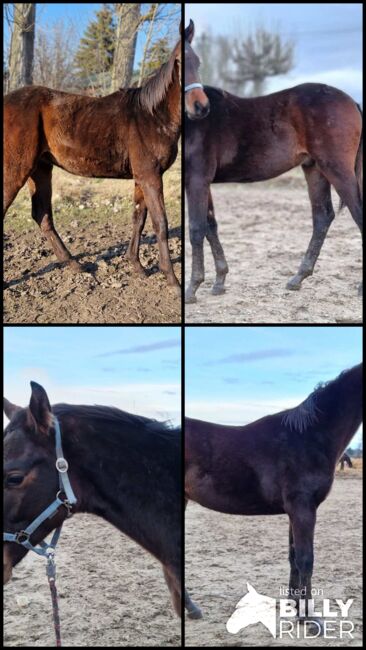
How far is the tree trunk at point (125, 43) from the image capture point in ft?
12.7

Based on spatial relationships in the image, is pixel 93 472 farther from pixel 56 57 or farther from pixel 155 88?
pixel 56 57

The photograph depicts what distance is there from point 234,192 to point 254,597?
6.73m

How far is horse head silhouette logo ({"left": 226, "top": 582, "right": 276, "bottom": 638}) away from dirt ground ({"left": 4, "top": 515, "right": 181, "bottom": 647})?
0.31 meters

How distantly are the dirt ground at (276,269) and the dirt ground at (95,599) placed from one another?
1574mm

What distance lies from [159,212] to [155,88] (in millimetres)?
642

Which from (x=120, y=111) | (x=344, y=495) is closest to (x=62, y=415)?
(x=120, y=111)

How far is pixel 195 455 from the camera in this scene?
12.1ft

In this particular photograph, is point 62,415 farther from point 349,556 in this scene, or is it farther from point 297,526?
point 349,556

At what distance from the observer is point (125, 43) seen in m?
3.96

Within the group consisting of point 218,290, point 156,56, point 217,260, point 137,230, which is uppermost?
point 156,56

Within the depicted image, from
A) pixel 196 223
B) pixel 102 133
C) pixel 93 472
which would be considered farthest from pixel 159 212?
pixel 93 472

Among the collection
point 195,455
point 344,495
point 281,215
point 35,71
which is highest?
point 35,71

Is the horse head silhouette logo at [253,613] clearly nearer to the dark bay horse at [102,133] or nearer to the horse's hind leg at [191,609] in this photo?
the horse's hind leg at [191,609]

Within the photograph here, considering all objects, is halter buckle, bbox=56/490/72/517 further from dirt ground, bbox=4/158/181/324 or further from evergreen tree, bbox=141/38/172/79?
evergreen tree, bbox=141/38/172/79
